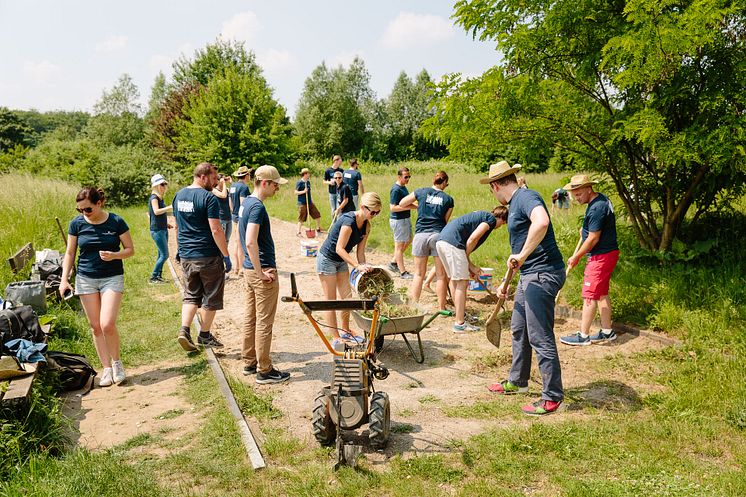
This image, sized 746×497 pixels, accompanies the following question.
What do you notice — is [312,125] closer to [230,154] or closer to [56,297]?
[230,154]

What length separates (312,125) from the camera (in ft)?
201

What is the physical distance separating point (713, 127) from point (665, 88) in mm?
795

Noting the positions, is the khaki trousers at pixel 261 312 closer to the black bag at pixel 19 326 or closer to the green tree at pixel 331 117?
the black bag at pixel 19 326

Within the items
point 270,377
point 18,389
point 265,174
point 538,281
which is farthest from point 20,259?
point 538,281

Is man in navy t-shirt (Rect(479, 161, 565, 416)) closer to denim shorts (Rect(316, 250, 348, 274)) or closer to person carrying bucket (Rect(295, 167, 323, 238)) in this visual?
denim shorts (Rect(316, 250, 348, 274))

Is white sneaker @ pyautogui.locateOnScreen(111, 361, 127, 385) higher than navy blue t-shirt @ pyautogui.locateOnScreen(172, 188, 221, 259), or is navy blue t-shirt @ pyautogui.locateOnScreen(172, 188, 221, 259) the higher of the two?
navy blue t-shirt @ pyautogui.locateOnScreen(172, 188, 221, 259)

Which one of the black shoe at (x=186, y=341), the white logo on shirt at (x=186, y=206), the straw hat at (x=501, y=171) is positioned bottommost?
the black shoe at (x=186, y=341)

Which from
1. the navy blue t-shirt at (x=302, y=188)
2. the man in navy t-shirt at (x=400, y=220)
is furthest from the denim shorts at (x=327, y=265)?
the navy blue t-shirt at (x=302, y=188)

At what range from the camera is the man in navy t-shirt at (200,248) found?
6.50 m

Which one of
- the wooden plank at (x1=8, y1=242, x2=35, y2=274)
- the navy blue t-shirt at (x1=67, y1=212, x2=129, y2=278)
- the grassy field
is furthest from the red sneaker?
the wooden plank at (x1=8, y1=242, x2=35, y2=274)

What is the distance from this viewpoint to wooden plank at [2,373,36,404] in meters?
4.27

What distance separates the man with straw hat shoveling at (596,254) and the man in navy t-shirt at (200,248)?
4.46 m

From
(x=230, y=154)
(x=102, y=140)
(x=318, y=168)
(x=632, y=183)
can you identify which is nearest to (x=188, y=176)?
(x=230, y=154)

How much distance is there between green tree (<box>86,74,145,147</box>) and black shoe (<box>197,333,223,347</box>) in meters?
51.0
